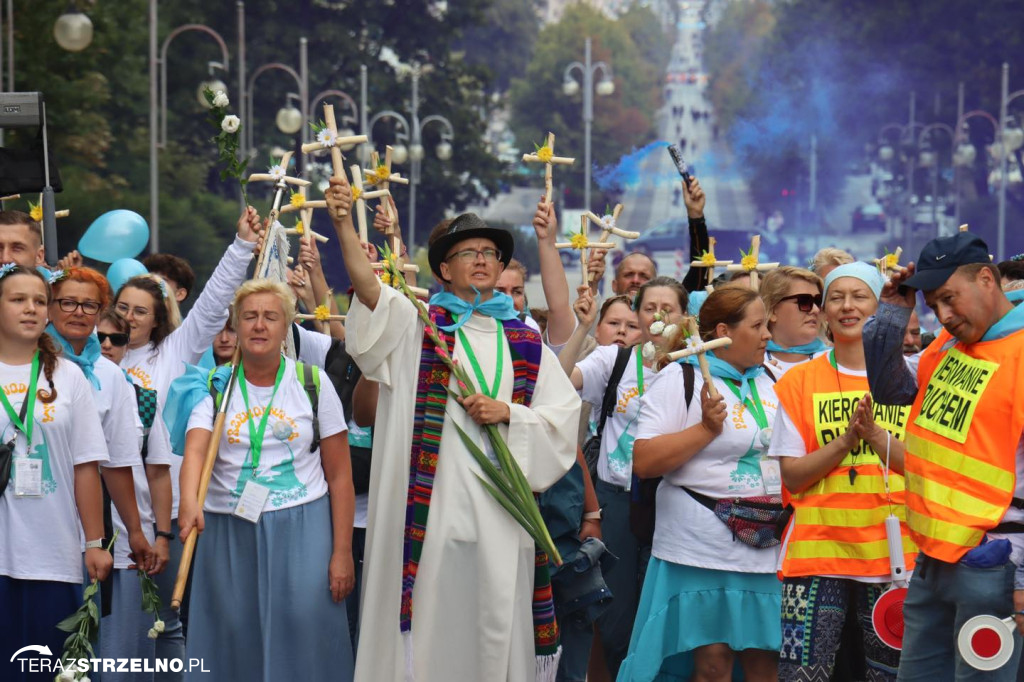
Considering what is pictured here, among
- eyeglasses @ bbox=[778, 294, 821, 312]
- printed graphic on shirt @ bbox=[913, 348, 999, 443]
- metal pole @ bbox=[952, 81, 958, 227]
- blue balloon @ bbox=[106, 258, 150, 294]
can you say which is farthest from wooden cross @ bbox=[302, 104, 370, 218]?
metal pole @ bbox=[952, 81, 958, 227]

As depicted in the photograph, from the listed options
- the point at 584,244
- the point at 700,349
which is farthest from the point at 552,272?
the point at 584,244

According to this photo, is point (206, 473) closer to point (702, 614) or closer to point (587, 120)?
point (702, 614)

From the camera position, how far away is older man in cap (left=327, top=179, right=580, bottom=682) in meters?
6.08

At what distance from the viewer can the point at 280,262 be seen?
7309mm

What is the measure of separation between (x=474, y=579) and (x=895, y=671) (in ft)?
5.22

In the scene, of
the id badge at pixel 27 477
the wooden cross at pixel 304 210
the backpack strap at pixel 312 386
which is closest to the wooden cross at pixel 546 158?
the wooden cross at pixel 304 210

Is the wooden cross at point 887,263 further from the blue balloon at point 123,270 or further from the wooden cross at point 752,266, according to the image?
the blue balloon at point 123,270

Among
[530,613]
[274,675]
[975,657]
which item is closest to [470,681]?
[530,613]

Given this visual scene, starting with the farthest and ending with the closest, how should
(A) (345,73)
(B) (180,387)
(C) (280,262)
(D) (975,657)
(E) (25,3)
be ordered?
(A) (345,73)
(E) (25,3)
(C) (280,262)
(B) (180,387)
(D) (975,657)

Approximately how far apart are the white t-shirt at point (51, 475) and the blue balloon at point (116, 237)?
4.27 meters

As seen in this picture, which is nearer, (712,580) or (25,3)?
(712,580)

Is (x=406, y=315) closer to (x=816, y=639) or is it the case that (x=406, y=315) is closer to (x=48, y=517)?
(x=48, y=517)

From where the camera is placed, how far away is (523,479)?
610 centimetres

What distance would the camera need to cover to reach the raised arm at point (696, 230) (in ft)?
28.6
